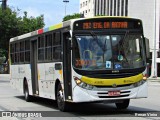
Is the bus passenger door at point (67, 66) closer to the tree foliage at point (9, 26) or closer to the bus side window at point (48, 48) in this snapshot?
the bus side window at point (48, 48)

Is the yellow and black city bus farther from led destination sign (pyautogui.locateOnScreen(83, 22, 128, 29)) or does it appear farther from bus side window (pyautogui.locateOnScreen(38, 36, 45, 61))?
bus side window (pyautogui.locateOnScreen(38, 36, 45, 61))

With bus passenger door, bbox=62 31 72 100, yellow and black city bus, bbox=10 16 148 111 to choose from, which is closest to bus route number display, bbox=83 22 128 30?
yellow and black city bus, bbox=10 16 148 111

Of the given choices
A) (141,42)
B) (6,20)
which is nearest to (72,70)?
(141,42)

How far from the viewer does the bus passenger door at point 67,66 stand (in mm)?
14039

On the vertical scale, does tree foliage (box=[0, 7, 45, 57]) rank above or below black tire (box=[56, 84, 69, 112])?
above

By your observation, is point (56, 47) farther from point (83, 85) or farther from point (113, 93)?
point (113, 93)

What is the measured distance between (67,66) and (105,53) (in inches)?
51.7

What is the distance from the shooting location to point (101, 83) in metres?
13.5

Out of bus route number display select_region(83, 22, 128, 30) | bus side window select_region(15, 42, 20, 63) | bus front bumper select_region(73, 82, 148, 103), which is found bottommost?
bus front bumper select_region(73, 82, 148, 103)

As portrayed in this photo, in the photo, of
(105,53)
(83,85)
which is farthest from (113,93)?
(105,53)

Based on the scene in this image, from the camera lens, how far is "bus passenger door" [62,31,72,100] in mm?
14039

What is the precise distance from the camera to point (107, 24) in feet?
46.1

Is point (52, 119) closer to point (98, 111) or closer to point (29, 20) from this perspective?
point (98, 111)

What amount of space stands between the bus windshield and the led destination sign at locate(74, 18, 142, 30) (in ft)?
0.90
